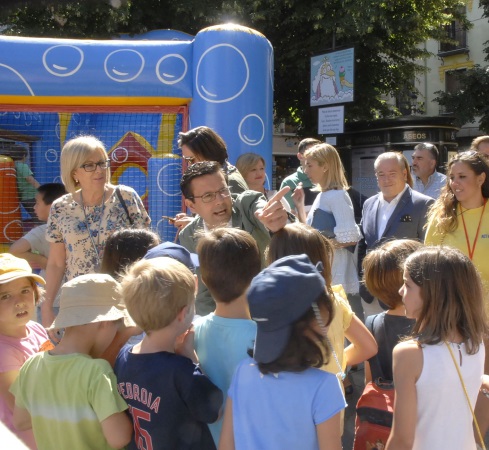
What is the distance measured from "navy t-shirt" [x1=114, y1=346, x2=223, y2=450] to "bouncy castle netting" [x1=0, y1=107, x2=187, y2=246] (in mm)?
3426

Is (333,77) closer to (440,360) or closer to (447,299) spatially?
(447,299)

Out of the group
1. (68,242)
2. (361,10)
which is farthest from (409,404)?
(361,10)

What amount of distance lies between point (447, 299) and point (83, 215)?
209cm

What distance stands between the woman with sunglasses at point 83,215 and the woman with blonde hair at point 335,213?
1322mm

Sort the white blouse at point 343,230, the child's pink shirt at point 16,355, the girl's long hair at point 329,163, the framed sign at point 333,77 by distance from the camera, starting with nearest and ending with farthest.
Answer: the child's pink shirt at point 16,355 → the white blouse at point 343,230 → the girl's long hair at point 329,163 → the framed sign at point 333,77

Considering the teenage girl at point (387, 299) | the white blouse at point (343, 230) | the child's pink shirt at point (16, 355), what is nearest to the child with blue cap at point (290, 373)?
the teenage girl at point (387, 299)

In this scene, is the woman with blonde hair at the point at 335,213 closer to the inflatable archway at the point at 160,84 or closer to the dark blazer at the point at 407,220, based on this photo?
the dark blazer at the point at 407,220

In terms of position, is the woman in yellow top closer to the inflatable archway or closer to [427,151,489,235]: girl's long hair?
[427,151,489,235]: girl's long hair

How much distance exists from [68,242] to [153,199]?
81.0 inches

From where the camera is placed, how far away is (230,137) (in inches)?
208

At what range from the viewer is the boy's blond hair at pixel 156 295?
1.95m

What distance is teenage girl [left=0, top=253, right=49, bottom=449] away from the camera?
7.64 ft

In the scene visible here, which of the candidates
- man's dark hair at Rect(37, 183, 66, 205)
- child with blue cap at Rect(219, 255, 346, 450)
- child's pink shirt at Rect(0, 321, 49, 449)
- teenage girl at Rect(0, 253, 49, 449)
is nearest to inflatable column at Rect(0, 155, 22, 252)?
man's dark hair at Rect(37, 183, 66, 205)

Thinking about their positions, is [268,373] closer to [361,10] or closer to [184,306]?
[184,306]
